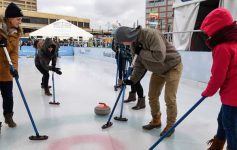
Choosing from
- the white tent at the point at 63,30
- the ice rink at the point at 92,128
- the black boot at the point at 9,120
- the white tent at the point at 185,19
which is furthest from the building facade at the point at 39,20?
the black boot at the point at 9,120

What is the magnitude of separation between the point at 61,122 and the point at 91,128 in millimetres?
535

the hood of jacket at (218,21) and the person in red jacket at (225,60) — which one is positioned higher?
the hood of jacket at (218,21)

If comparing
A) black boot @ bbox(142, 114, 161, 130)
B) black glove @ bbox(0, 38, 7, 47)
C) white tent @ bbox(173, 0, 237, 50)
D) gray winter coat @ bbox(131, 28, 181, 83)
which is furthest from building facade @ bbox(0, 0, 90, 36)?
gray winter coat @ bbox(131, 28, 181, 83)

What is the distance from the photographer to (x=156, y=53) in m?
2.74

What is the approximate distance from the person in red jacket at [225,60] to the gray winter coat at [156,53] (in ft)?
2.59

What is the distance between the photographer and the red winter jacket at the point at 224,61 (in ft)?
6.05

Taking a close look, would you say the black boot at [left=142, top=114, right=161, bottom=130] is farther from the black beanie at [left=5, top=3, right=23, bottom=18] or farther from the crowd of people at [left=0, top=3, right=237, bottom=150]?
the black beanie at [left=5, top=3, right=23, bottom=18]

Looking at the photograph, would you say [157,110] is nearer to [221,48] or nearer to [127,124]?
[127,124]

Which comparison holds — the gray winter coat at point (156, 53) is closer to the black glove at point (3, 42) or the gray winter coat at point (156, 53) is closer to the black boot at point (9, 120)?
the black glove at point (3, 42)

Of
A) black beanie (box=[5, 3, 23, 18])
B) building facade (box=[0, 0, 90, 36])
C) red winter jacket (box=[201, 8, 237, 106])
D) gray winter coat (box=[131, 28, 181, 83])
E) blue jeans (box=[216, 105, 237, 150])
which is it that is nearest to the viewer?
red winter jacket (box=[201, 8, 237, 106])

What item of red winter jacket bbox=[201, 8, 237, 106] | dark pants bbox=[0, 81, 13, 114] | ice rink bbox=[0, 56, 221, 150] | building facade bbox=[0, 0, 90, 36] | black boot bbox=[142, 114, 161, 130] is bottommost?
ice rink bbox=[0, 56, 221, 150]

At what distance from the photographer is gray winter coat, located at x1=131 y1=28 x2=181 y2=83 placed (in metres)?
2.75

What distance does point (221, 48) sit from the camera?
1.84 m

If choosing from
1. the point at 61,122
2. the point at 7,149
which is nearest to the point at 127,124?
the point at 61,122
